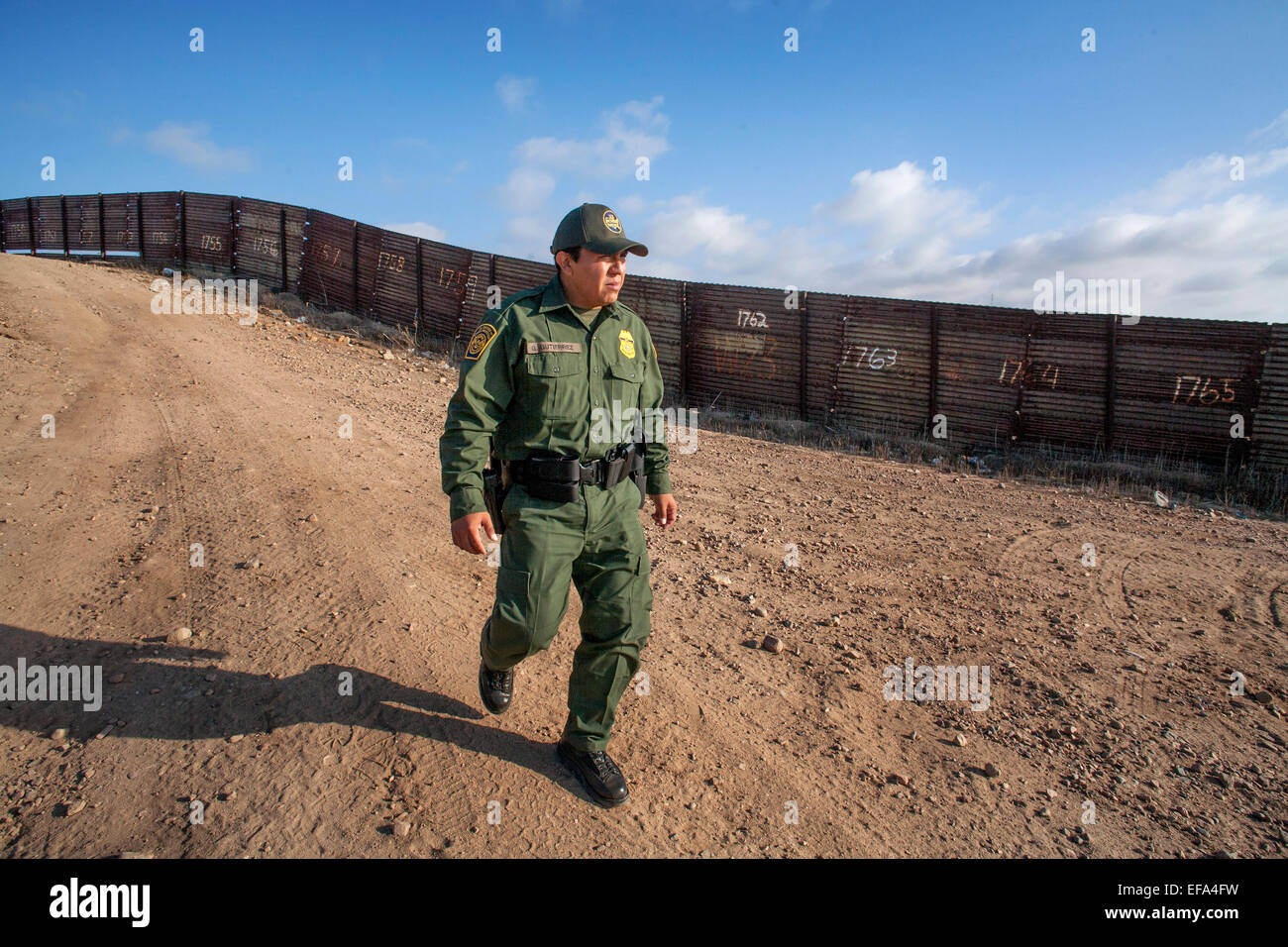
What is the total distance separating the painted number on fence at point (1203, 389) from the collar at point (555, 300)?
9.47 meters

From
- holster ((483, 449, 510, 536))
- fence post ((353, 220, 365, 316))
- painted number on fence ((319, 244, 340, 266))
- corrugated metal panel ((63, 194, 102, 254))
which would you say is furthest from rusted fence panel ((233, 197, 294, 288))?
holster ((483, 449, 510, 536))

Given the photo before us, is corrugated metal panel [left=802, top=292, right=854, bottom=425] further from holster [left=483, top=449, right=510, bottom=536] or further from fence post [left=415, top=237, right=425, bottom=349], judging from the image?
holster [left=483, top=449, right=510, bottom=536]

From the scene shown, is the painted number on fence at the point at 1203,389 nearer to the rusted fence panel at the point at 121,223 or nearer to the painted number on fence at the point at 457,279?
the painted number on fence at the point at 457,279

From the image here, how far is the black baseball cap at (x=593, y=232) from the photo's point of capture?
8.52 feet

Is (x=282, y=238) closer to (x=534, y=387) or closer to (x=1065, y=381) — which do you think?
(x=1065, y=381)

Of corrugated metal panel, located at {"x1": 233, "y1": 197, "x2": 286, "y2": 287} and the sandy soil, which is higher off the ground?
corrugated metal panel, located at {"x1": 233, "y1": 197, "x2": 286, "y2": 287}

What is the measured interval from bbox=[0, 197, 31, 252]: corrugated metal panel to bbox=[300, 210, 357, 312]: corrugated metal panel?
1490cm

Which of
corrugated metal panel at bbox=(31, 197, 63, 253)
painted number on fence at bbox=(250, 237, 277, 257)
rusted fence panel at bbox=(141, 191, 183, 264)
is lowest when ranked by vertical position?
painted number on fence at bbox=(250, 237, 277, 257)

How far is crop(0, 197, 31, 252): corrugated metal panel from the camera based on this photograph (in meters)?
22.8

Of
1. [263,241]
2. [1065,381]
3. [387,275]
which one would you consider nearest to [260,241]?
[263,241]

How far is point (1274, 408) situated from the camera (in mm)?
8586

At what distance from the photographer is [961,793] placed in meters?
2.75

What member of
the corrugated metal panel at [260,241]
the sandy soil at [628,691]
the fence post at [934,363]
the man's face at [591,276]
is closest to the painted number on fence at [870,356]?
the fence post at [934,363]
